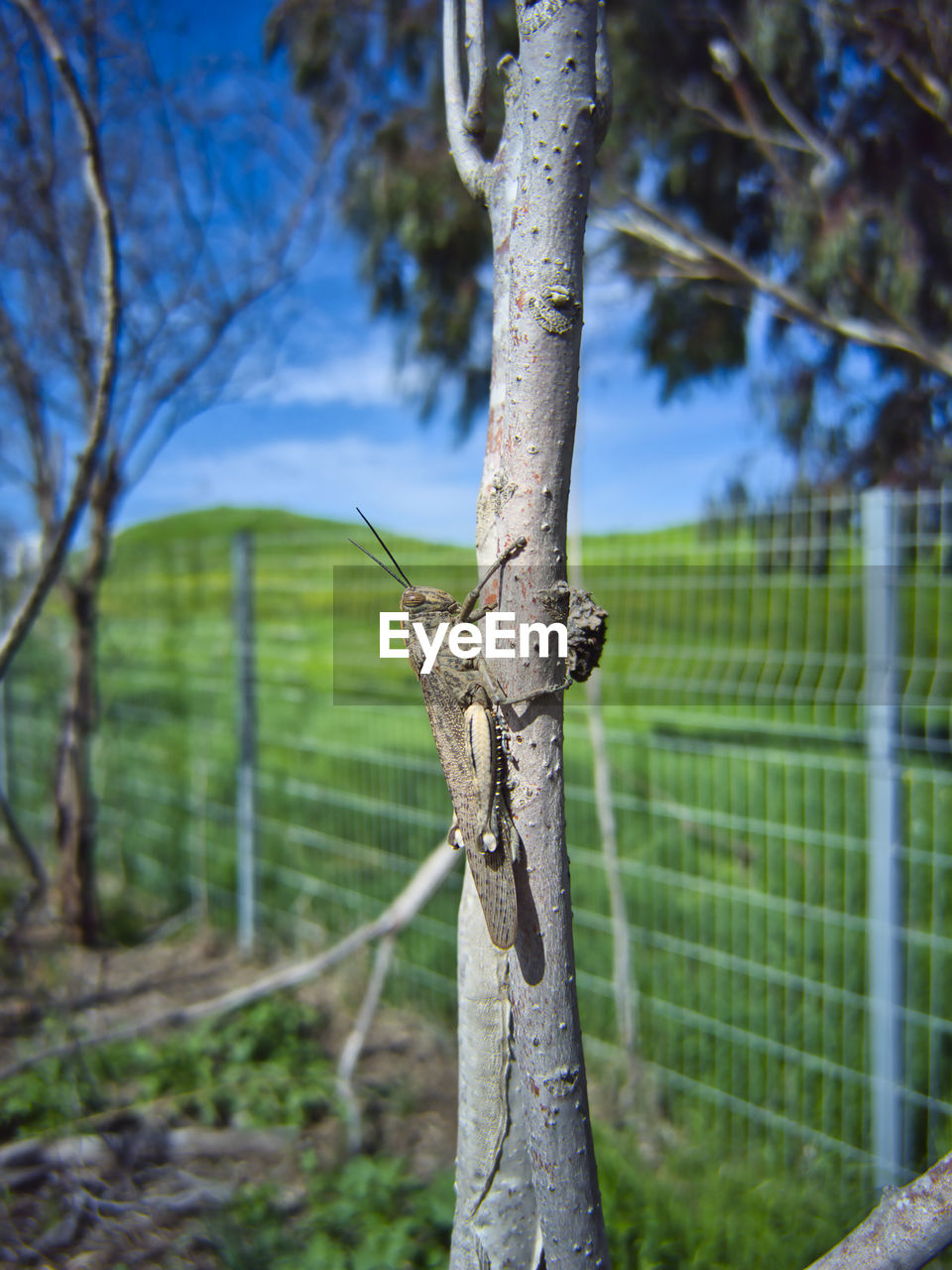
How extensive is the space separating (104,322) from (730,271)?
7.13 meters

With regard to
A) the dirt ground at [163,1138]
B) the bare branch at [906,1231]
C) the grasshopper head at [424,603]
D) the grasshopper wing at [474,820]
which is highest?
the grasshopper head at [424,603]

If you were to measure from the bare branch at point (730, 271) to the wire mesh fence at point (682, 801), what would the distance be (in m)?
2.52

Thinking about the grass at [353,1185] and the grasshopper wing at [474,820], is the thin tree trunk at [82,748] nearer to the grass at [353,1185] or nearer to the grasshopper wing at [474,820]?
the grass at [353,1185]

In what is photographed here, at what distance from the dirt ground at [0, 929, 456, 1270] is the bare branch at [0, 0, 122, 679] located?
1403 millimetres

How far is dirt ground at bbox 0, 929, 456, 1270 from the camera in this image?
2.09 m

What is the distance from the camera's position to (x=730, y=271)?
767 cm

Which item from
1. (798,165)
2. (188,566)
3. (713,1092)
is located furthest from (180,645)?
(798,165)

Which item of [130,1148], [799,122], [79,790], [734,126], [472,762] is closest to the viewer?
[472,762]

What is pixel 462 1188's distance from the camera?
1.01 m

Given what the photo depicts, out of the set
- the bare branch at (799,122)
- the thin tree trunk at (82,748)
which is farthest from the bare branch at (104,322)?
the bare branch at (799,122)

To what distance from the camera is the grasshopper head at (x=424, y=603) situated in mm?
1143

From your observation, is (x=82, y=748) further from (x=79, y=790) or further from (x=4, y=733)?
(x=4, y=733)

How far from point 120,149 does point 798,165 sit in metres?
5.88

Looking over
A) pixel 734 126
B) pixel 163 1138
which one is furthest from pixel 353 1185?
pixel 734 126
